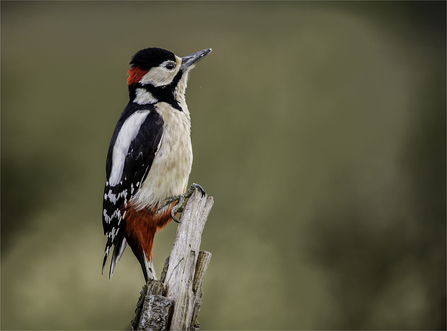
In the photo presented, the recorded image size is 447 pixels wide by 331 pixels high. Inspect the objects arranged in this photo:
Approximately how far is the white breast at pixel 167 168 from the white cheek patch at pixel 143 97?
12 centimetres

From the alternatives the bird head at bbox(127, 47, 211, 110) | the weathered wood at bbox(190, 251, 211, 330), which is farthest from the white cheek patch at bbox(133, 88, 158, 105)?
the weathered wood at bbox(190, 251, 211, 330)

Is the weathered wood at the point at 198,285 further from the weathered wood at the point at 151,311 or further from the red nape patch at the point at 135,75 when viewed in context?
the red nape patch at the point at 135,75

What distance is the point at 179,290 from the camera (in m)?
1.09

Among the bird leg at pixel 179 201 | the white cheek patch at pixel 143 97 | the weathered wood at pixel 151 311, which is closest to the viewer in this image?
the weathered wood at pixel 151 311

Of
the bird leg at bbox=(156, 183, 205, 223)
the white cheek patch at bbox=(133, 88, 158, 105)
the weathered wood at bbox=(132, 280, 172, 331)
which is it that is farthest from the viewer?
the white cheek patch at bbox=(133, 88, 158, 105)

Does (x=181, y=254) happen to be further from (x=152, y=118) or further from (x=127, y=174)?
(x=152, y=118)

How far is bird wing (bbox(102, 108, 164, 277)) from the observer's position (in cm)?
141

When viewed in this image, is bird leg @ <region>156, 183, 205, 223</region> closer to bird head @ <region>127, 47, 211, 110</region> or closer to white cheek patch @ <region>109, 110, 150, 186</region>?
white cheek patch @ <region>109, 110, 150, 186</region>

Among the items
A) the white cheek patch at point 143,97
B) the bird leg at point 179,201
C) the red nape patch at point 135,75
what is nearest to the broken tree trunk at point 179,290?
the bird leg at point 179,201

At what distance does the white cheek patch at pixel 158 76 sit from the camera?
157 centimetres

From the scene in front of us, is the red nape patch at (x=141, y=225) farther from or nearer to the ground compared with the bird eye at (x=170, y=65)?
nearer to the ground

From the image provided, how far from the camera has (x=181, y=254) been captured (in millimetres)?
1163

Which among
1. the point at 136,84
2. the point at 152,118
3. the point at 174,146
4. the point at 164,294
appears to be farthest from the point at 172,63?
the point at 164,294

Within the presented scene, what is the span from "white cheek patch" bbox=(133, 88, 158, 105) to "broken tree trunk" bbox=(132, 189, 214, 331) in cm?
59
